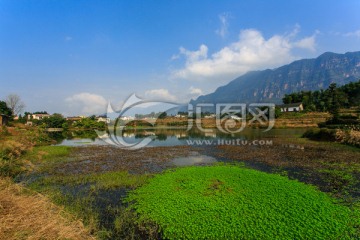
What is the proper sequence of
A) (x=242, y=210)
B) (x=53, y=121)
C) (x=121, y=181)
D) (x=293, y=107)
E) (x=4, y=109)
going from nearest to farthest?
(x=242, y=210) → (x=121, y=181) → (x=4, y=109) → (x=53, y=121) → (x=293, y=107)

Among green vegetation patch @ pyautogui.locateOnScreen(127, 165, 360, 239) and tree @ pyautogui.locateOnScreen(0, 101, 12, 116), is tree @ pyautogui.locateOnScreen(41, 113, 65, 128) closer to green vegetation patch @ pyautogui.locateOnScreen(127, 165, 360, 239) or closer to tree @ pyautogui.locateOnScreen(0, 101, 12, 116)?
tree @ pyautogui.locateOnScreen(0, 101, 12, 116)

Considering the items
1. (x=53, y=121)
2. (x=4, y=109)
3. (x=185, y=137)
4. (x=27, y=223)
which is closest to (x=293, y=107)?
(x=185, y=137)

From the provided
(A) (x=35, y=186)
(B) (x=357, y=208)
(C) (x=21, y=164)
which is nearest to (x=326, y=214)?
(B) (x=357, y=208)

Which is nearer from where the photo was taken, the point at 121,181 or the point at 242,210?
the point at 242,210

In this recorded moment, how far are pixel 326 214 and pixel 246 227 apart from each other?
9.20 feet

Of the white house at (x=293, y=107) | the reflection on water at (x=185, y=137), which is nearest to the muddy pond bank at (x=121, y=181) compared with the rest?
the reflection on water at (x=185, y=137)

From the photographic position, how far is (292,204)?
7.43 metres

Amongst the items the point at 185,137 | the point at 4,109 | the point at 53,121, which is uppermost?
the point at 4,109

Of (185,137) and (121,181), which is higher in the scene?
(185,137)

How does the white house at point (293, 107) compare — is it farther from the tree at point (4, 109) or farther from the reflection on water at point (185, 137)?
the tree at point (4, 109)

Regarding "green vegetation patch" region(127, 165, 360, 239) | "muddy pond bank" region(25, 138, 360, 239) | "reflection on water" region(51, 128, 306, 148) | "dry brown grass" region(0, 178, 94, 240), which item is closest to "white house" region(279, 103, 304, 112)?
"reflection on water" region(51, 128, 306, 148)

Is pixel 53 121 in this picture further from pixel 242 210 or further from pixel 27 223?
pixel 242 210

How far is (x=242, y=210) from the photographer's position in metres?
7.06

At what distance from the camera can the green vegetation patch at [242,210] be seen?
19.7ft
